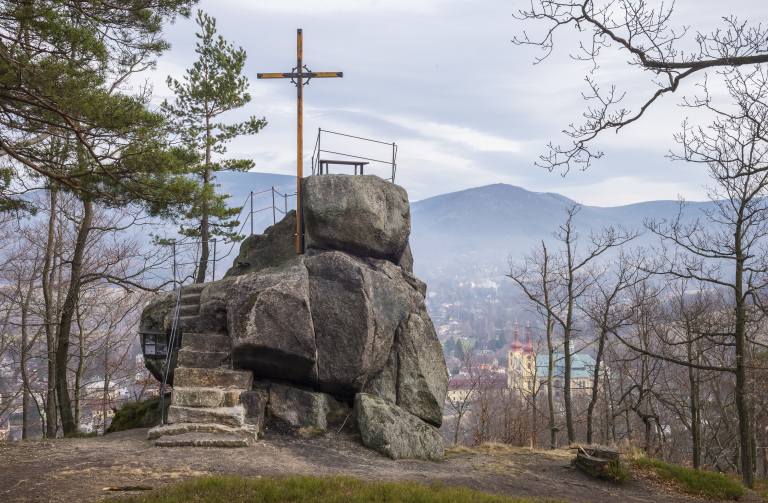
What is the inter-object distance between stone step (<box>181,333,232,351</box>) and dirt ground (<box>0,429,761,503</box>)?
1826 mm

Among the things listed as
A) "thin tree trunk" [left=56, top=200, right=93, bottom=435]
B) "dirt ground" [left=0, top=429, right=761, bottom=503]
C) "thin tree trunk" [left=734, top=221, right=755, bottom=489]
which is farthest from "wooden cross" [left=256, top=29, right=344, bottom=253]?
"thin tree trunk" [left=734, top=221, right=755, bottom=489]

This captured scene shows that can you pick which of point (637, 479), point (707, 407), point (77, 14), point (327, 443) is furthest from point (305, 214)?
point (707, 407)

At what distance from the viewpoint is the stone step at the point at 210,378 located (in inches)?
375

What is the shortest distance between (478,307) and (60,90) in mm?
150201

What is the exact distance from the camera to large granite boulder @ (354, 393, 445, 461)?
378 inches

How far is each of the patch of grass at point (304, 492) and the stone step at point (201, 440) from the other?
6.09 ft

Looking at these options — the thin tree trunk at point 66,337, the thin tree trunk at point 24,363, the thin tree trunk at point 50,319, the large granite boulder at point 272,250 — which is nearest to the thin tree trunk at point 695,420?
the large granite boulder at point 272,250

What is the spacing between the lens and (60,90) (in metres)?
7.85

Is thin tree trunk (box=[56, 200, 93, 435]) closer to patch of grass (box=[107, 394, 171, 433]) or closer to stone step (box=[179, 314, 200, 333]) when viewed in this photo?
patch of grass (box=[107, 394, 171, 433])

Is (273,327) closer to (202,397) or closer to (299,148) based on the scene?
(202,397)

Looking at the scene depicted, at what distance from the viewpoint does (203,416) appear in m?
8.96

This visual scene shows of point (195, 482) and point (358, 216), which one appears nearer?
point (195, 482)

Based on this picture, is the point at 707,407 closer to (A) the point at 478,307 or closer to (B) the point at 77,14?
(B) the point at 77,14

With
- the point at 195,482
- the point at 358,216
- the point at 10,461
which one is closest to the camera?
the point at 195,482
